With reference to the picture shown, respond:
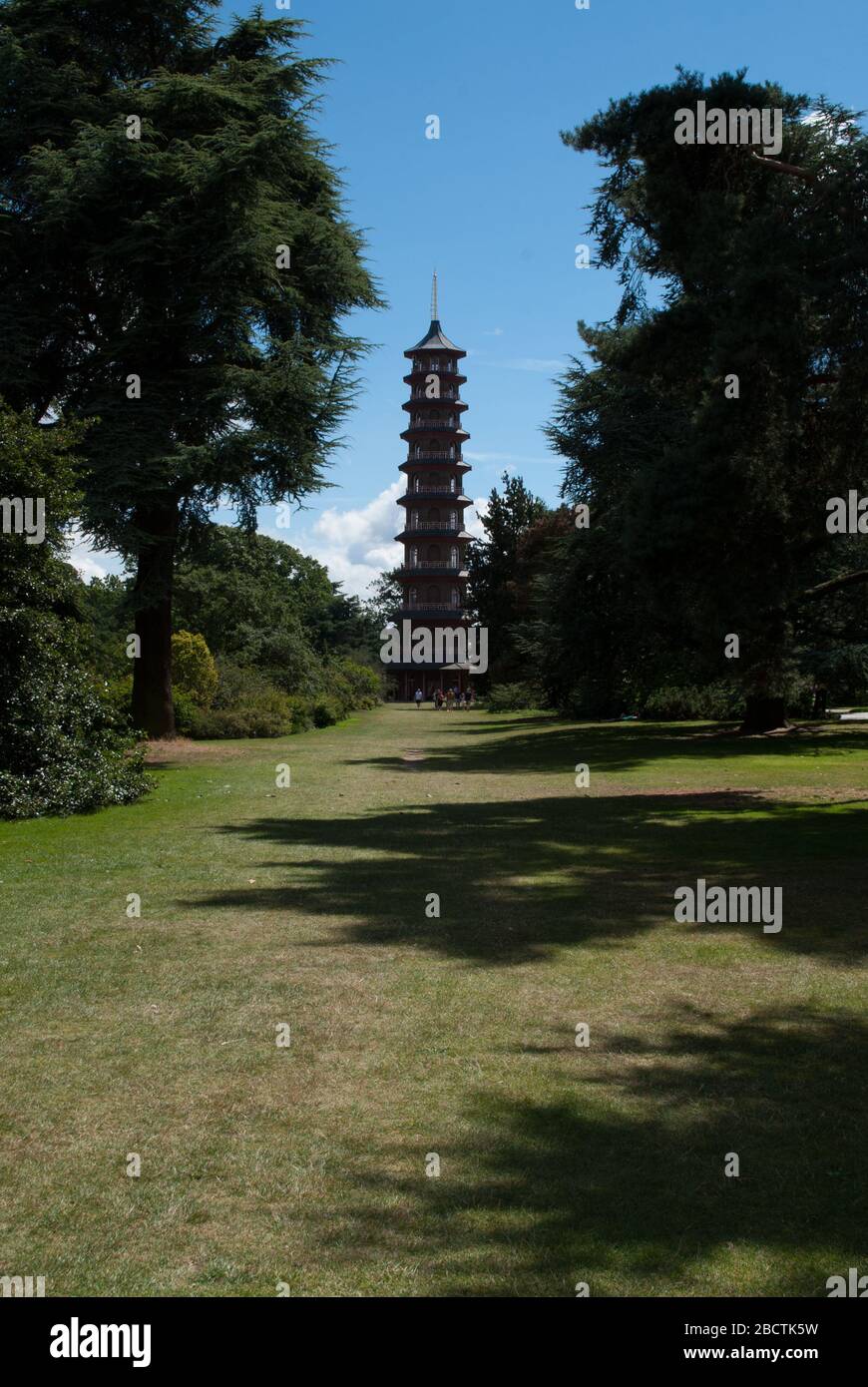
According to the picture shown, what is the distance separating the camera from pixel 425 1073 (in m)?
5.44

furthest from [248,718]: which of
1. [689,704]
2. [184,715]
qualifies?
[689,704]

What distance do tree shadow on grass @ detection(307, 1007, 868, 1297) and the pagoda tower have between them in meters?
80.0

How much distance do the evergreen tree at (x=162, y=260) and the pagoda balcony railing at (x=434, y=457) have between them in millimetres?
59328

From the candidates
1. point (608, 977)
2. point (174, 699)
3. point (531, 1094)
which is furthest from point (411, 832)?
point (174, 699)

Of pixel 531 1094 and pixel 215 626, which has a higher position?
pixel 215 626

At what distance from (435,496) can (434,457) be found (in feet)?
9.61

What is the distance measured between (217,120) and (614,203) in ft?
35.1

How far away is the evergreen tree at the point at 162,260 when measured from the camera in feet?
72.9

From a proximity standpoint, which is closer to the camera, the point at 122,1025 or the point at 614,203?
the point at 122,1025

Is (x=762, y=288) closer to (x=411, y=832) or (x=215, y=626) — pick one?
(x=411, y=832)

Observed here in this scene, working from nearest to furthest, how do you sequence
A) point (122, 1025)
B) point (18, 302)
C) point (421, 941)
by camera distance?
point (122, 1025), point (421, 941), point (18, 302)

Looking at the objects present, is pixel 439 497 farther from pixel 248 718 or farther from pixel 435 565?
pixel 248 718
